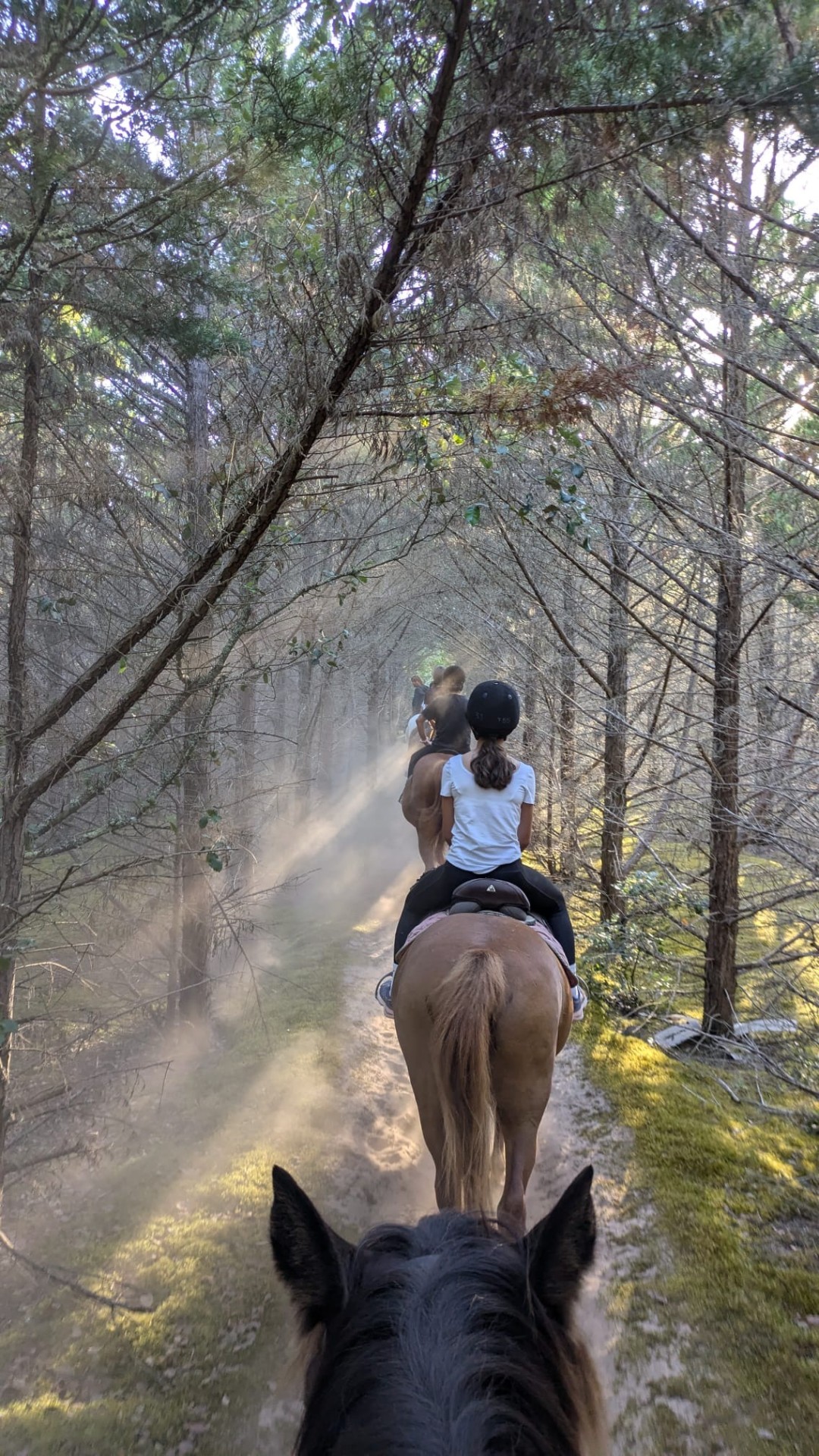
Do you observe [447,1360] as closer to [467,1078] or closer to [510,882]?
[467,1078]

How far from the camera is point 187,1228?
13.7 ft

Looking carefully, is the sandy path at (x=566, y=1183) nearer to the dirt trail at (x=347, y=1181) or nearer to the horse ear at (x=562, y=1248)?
the dirt trail at (x=347, y=1181)

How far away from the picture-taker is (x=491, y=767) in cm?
394

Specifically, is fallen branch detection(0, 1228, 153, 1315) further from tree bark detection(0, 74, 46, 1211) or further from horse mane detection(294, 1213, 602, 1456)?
horse mane detection(294, 1213, 602, 1456)

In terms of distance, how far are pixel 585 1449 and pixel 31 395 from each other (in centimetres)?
438

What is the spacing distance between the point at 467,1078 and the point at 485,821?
146cm

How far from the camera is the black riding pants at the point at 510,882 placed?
3.79 meters

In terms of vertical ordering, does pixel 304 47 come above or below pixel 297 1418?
above

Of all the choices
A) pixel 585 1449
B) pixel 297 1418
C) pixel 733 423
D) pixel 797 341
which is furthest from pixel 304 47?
pixel 297 1418

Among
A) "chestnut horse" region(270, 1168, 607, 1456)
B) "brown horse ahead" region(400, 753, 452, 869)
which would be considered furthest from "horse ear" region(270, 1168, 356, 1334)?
"brown horse ahead" region(400, 753, 452, 869)

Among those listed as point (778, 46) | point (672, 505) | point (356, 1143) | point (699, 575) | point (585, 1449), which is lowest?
point (356, 1143)

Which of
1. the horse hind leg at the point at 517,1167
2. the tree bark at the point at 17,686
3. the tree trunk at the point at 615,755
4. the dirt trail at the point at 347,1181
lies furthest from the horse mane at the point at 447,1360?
the tree trunk at the point at 615,755

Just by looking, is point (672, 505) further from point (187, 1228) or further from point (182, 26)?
point (187, 1228)

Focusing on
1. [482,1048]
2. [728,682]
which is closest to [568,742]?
[728,682]
